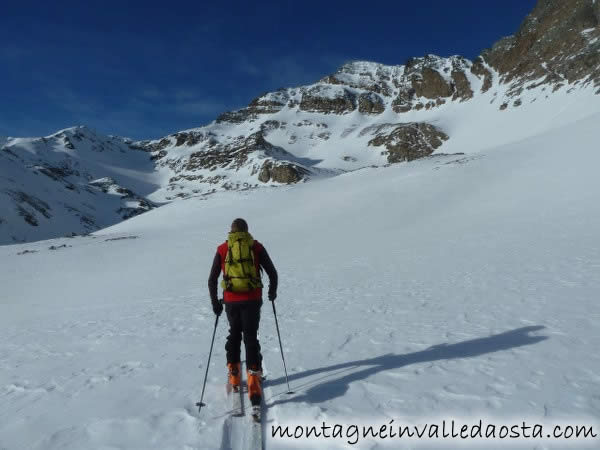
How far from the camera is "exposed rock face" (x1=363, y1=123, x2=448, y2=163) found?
137m

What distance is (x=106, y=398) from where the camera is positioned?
17.8 feet

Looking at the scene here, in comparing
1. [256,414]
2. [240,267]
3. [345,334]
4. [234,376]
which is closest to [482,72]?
[345,334]

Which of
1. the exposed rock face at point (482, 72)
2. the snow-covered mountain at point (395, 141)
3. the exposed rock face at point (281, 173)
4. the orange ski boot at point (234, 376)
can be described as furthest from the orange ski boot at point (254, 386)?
the exposed rock face at point (482, 72)

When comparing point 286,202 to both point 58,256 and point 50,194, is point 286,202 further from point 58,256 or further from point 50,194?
point 50,194

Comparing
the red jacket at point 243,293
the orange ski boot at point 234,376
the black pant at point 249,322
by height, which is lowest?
the orange ski boot at point 234,376

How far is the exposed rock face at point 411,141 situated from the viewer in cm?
13700

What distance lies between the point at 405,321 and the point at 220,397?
14.3ft

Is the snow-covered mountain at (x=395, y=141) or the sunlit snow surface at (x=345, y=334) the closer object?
the sunlit snow surface at (x=345, y=334)

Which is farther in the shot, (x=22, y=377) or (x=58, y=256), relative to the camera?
(x=58, y=256)

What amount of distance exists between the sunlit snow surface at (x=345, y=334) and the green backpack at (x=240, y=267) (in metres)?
1.53

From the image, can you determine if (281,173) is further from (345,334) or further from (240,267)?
(240,267)

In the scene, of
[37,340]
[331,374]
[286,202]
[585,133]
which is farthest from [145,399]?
[585,133]

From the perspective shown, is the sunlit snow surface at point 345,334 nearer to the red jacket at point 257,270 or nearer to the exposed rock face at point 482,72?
the red jacket at point 257,270

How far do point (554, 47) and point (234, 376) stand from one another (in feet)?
501
